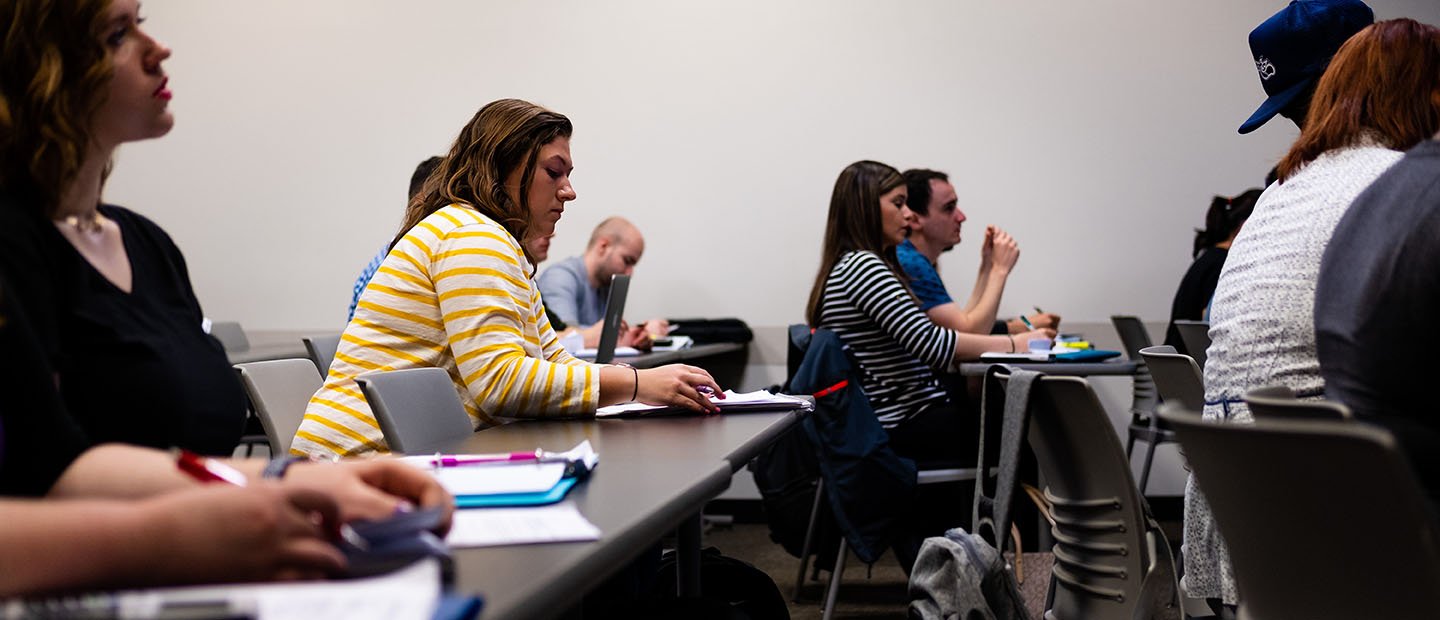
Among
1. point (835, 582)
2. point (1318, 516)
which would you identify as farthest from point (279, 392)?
point (1318, 516)

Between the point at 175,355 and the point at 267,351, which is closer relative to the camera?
the point at 175,355

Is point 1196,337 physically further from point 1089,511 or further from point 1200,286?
point 1089,511

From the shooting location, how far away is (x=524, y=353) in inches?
77.9

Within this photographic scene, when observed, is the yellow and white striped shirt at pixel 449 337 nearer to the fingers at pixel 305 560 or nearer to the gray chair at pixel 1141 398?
the fingers at pixel 305 560

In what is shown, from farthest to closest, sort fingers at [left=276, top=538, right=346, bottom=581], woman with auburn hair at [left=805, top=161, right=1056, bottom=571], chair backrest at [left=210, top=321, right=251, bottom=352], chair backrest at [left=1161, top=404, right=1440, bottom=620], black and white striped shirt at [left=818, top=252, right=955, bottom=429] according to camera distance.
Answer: chair backrest at [left=210, top=321, right=251, bottom=352] → black and white striped shirt at [left=818, top=252, right=955, bottom=429] → woman with auburn hair at [left=805, top=161, right=1056, bottom=571] → chair backrest at [left=1161, top=404, right=1440, bottom=620] → fingers at [left=276, top=538, right=346, bottom=581]

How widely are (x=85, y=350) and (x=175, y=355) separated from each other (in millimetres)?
106

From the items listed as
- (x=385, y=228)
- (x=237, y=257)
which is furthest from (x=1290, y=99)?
(x=237, y=257)

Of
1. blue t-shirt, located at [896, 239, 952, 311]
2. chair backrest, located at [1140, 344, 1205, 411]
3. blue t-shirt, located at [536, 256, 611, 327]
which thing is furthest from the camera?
blue t-shirt, located at [536, 256, 611, 327]

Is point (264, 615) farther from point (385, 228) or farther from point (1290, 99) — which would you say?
point (385, 228)

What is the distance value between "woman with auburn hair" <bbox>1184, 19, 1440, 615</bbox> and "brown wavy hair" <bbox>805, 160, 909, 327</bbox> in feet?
6.03

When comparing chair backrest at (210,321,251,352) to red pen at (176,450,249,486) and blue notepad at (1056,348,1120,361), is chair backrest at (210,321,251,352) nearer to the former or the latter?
blue notepad at (1056,348,1120,361)

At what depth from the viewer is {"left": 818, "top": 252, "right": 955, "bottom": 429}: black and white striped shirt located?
11.3ft

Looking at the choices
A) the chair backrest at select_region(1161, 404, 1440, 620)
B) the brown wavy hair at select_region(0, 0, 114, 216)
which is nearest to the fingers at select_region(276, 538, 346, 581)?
the brown wavy hair at select_region(0, 0, 114, 216)

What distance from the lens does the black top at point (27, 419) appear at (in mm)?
880
